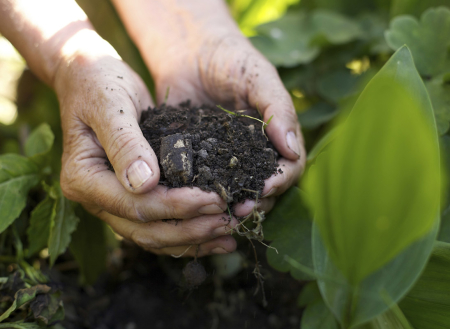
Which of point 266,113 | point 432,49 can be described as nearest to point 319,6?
point 432,49

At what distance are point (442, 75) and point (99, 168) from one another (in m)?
0.95

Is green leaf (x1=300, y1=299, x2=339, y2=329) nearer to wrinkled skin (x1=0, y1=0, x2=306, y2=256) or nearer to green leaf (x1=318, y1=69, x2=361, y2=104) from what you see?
wrinkled skin (x1=0, y1=0, x2=306, y2=256)

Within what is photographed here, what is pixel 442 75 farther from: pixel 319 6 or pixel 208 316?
pixel 208 316

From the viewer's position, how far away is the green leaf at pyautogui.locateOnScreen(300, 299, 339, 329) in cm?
67

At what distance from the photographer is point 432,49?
3.02 feet

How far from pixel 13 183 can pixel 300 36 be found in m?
1.19

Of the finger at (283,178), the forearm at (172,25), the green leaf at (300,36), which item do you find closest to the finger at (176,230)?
the finger at (283,178)

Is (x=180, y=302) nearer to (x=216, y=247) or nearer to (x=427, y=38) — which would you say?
(x=216, y=247)

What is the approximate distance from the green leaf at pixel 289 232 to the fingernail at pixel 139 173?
0.35 m

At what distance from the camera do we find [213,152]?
27.5 inches

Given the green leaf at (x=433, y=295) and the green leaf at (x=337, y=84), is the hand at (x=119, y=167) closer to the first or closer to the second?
the green leaf at (x=433, y=295)

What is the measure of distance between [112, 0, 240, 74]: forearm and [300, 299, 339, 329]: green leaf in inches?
33.9

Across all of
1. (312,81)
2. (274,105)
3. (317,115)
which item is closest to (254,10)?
(312,81)

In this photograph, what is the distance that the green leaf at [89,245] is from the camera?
1.00 metres
